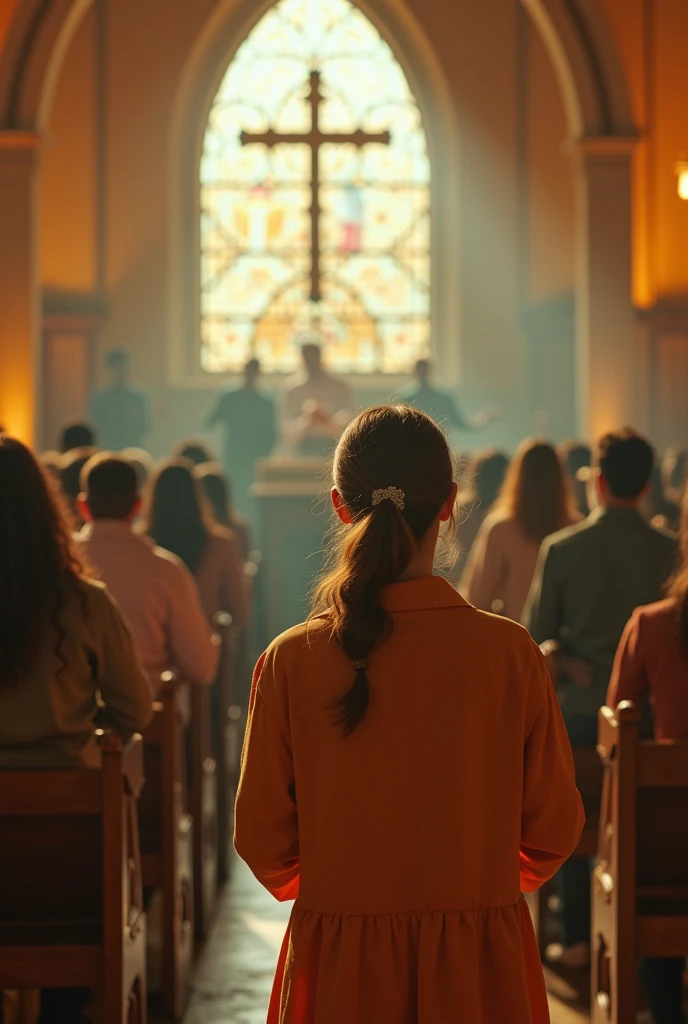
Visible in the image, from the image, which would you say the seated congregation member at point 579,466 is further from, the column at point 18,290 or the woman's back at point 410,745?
the woman's back at point 410,745

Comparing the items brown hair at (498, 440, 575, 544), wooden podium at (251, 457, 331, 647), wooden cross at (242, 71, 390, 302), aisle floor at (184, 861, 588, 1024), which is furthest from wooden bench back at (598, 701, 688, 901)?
wooden cross at (242, 71, 390, 302)

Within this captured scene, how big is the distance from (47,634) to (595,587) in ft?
5.75

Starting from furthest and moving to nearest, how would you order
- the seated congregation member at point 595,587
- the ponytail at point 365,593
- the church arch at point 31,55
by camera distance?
the church arch at point 31,55, the seated congregation member at point 595,587, the ponytail at point 365,593

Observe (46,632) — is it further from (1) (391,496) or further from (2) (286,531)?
(2) (286,531)

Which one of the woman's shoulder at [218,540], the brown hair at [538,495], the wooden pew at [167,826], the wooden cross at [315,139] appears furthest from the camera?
the wooden cross at [315,139]

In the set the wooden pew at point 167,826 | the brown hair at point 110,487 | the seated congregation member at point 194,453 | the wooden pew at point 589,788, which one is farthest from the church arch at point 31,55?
the wooden pew at point 589,788

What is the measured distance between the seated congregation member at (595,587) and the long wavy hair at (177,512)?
1680 mm

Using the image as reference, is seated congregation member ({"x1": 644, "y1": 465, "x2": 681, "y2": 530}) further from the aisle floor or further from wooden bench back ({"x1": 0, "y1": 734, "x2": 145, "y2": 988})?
wooden bench back ({"x1": 0, "y1": 734, "x2": 145, "y2": 988})

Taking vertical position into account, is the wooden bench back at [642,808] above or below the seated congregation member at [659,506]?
below

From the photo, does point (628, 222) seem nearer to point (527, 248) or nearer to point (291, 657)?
point (527, 248)

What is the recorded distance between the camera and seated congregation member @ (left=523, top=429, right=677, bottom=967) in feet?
13.5

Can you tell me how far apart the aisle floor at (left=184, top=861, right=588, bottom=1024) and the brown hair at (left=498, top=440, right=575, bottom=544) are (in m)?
1.58

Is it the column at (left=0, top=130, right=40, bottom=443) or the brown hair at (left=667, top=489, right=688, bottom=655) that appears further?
the column at (left=0, top=130, right=40, bottom=443)

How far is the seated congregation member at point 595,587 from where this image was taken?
4125 mm
